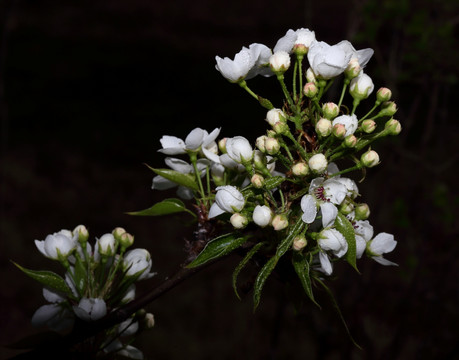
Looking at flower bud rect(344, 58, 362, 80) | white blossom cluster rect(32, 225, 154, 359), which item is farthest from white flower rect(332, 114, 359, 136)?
white blossom cluster rect(32, 225, 154, 359)

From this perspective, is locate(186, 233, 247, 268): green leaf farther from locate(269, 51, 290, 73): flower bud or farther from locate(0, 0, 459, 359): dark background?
locate(0, 0, 459, 359): dark background

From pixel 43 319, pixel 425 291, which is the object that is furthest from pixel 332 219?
pixel 425 291

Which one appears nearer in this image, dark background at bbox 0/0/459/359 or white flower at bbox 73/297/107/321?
white flower at bbox 73/297/107/321

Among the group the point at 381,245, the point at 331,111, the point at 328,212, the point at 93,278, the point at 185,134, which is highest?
the point at 331,111

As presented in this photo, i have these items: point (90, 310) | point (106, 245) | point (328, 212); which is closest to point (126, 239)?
point (106, 245)

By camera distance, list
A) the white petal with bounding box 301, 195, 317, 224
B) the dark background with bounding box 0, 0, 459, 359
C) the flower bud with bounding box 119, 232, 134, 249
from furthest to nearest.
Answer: the dark background with bounding box 0, 0, 459, 359 < the flower bud with bounding box 119, 232, 134, 249 < the white petal with bounding box 301, 195, 317, 224

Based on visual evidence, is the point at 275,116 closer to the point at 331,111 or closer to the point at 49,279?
the point at 331,111

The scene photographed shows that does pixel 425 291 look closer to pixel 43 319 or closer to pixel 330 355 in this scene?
pixel 330 355
